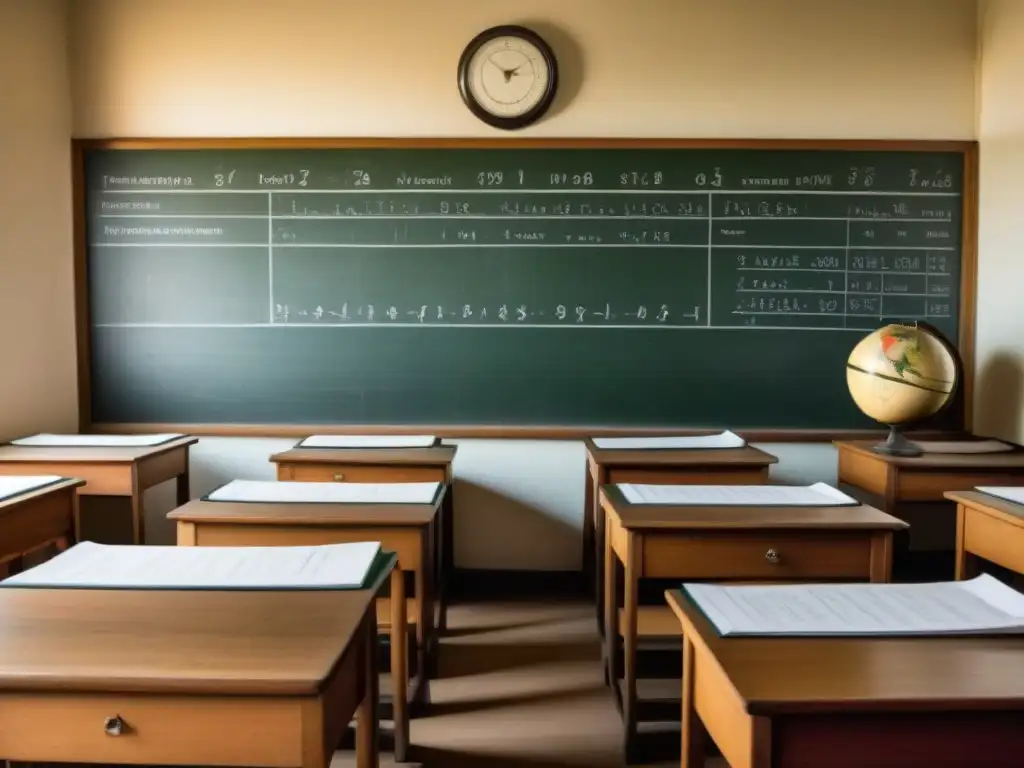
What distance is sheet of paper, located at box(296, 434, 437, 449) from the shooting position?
303 centimetres

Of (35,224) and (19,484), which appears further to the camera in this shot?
(35,224)

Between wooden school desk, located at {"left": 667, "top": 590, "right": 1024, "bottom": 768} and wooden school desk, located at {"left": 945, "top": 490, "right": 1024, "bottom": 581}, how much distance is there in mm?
1020

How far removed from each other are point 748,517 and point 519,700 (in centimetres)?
99

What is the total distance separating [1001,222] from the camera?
123 inches

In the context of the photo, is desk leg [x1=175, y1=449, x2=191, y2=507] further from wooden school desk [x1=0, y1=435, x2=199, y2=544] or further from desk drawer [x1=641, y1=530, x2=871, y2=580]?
desk drawer [x1=641, y1=530, x2=871, y2=580]

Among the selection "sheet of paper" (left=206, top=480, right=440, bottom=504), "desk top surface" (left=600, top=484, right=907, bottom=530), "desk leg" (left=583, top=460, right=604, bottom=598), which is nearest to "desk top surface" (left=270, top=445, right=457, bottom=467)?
"sheet of paper" (left=206, top=480, right=440, bottom=504)

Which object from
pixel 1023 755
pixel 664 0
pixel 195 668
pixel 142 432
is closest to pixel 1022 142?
pixel 664 0

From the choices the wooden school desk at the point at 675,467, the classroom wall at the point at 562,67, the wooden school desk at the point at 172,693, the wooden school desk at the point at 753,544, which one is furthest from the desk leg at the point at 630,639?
the classroom wall at the point at 562,67

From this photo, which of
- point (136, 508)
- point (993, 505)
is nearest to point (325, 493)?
point (136, 508)

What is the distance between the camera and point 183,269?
11.1 ft

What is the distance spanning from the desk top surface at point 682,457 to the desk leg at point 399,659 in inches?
40.8

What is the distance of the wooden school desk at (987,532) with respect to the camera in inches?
75.7

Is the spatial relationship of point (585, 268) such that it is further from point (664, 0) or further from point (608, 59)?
point (664, 0)

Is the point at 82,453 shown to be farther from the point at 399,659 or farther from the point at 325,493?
the point at 399,659
